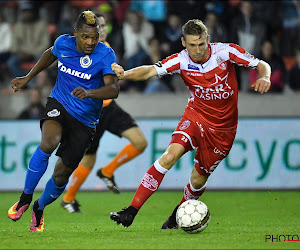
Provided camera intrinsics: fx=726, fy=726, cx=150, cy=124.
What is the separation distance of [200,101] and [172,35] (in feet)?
21.6

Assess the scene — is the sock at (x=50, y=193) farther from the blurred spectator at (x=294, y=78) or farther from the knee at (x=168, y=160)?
the blurred spectator at (x=294, y=78)

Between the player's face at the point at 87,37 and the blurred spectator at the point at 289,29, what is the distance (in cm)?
759

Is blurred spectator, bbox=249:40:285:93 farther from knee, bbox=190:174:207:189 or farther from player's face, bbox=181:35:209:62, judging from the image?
player's face, bbox=181:35:209:62

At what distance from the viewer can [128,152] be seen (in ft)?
35.0

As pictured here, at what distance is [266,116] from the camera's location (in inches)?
510

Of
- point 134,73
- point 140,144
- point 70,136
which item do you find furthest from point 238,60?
point 140,144

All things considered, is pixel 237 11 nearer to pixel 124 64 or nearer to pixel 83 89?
pixel 124 64

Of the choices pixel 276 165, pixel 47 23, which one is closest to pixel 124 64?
pixel 47 23

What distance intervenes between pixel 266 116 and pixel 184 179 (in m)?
1.85

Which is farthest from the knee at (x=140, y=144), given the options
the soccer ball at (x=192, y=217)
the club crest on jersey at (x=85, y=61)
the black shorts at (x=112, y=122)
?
the soccer ball at (x=192, y=217)

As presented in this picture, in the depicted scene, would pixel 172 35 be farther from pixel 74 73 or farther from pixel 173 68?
pixel 74 73

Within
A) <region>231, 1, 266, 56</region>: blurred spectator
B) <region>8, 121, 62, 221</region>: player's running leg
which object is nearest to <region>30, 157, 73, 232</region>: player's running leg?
<region>8, 121, 62, 221</region>: player's running leg

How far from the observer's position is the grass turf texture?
20.7 ft

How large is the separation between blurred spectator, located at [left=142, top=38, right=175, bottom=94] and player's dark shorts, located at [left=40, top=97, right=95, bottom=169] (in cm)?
644
